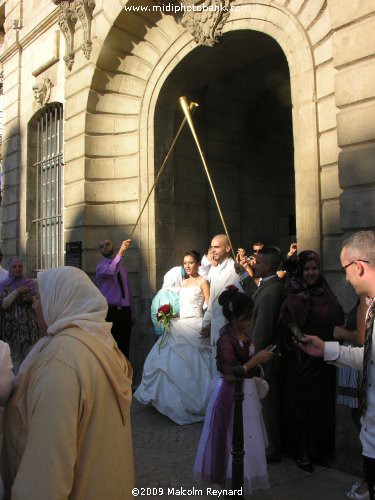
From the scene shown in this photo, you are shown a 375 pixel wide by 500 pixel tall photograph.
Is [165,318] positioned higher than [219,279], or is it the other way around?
[219,279]

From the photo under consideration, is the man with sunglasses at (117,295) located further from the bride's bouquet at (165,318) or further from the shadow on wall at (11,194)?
the shadow on wall at (11,194)

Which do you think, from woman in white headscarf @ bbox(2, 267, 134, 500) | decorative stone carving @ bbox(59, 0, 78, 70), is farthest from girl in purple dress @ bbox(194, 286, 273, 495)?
decorative stone carving @ bbox(59, 0, 78, 70)

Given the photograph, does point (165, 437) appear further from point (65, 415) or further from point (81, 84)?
point (81, 84)

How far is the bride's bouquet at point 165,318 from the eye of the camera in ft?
19.7

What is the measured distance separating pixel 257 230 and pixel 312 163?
423 centimetres

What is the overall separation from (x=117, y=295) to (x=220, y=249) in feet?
6.70

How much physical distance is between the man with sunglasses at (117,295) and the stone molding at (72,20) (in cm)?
385

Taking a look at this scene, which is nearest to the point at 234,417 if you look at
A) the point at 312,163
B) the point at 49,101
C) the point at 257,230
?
the point at 312,163

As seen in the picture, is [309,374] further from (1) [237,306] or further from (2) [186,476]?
(2) [186,476]

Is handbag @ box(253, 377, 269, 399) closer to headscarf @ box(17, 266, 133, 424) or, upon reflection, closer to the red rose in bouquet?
headscarf @ box(17, 266, 133, 424)

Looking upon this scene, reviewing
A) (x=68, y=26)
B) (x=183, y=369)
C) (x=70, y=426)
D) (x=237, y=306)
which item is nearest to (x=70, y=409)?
(x=70, y=426)

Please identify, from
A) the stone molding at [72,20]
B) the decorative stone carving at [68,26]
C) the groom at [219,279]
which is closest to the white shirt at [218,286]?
the groom at [219,279]

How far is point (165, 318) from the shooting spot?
19.7 ft

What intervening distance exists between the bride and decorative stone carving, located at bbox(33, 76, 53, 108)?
226 inches
